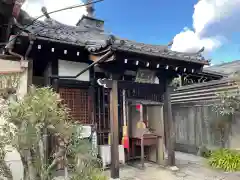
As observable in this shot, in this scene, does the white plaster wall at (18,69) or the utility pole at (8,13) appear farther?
the white plaster wall at (18,69)

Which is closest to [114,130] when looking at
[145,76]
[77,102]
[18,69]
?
[77,102]

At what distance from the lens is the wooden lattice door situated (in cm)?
743

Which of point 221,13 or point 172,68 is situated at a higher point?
point 221,13

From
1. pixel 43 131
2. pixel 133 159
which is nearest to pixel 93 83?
pixel 133 159

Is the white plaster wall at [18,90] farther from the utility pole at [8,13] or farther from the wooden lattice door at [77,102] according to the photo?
the wooden lattice door at [77,102]

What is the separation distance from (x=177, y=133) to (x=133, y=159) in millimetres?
3745

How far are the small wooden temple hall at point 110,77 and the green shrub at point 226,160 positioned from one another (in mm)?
1644

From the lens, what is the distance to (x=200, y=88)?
10.8m

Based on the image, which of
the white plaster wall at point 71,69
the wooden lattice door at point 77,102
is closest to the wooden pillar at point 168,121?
the wooden lattice door at point 77,102

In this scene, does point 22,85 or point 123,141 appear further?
point 123,141

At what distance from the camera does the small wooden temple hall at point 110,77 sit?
6.36 meters

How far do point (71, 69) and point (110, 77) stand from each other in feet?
4.84

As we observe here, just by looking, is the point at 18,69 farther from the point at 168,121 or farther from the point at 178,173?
the point at 178,173

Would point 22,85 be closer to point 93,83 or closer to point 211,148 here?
point 93,83
